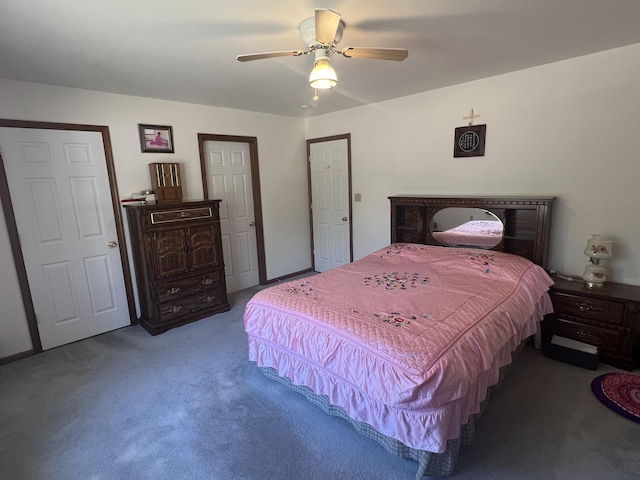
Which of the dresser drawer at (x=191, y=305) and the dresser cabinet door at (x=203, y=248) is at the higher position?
the dresser cabinet door at (x=203, y=248)

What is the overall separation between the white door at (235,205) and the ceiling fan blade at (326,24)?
2.61m

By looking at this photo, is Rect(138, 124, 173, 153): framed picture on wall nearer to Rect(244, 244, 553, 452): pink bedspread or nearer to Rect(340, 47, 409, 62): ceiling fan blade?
Rect(244, 244, 553, 452): pink bedspread

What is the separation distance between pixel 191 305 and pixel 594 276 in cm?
373

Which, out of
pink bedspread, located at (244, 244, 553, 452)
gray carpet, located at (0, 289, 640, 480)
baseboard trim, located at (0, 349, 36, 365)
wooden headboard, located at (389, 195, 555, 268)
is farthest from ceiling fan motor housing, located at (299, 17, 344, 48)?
baseboard trim, located at (0, 349, 36, 365)

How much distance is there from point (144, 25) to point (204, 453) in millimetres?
2457

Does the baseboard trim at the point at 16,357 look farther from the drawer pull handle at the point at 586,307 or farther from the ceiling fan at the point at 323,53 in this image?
the drawer pull handle at the point at 586,307

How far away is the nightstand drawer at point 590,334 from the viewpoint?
2.42 meters

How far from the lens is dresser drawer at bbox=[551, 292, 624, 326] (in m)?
2.40

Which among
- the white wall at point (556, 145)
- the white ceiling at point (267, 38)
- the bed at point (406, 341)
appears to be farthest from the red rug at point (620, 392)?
the white ceiling at point (267, 38)

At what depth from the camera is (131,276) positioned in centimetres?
348

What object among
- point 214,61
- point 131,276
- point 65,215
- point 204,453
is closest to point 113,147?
point 65,215

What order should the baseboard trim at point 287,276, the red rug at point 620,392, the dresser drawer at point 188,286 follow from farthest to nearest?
1. the baseboard trim at point 287,276
2. the dresser drawer at point 188,286
3. the red rug at point 620,392

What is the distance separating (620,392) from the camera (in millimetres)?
2156

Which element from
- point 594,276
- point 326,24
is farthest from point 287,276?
point 326,24
